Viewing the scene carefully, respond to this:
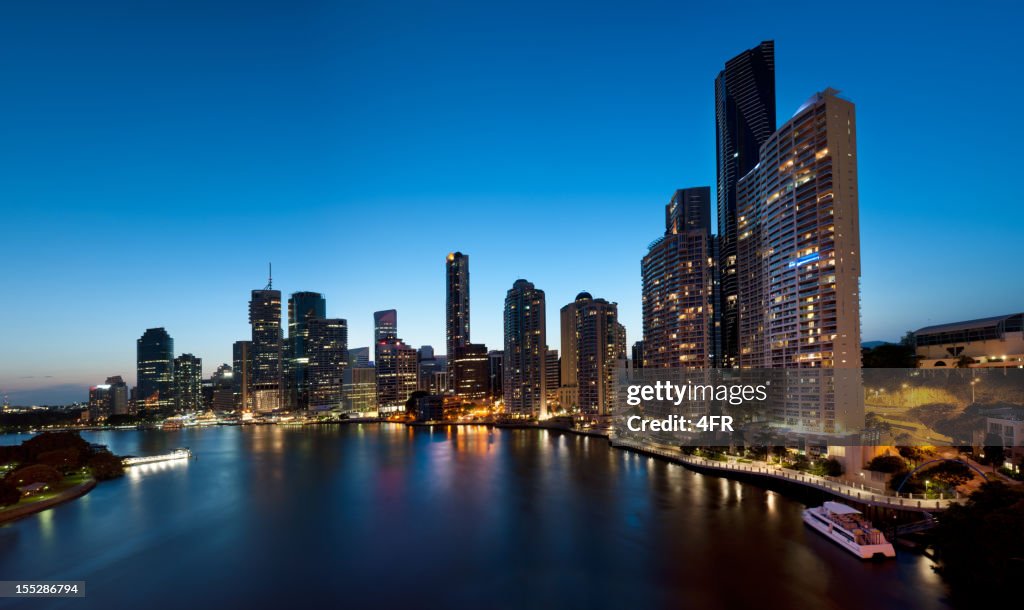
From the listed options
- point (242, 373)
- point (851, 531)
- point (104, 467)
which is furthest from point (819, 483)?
point (242, 373)

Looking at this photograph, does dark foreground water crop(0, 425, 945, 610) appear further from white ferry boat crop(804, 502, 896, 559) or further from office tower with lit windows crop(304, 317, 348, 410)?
office tower with lit windows crop(304, 317, 348, 410)

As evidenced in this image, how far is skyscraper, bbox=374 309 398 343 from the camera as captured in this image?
174 meters

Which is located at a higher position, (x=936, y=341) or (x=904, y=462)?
(x=936, y=341)

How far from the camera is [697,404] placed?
52.6 meters

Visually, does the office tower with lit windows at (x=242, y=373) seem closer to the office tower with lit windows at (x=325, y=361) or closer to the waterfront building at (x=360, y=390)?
the office tower with lit windows at (x=325, y=361)

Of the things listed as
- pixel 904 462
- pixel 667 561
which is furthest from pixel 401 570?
pixel 904 462

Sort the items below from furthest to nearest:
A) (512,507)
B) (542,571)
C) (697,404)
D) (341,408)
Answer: (341,408) → (697,404) → (512,507) → (542,571)

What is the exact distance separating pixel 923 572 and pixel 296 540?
25330mm

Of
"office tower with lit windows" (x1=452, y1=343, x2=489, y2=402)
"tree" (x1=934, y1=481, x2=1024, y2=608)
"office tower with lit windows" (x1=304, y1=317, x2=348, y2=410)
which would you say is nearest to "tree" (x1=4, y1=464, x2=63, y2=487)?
"tree" (x1=934, y1=481, x2=1024, y2=608)

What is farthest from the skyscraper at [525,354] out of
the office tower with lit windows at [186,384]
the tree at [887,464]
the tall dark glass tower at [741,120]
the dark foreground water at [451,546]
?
the office tower with lit windows at [186,384]

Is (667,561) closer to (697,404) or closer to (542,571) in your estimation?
(542,571)

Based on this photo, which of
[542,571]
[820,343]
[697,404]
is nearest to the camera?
[542,571]

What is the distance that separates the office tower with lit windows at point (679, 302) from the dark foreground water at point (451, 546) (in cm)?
2428

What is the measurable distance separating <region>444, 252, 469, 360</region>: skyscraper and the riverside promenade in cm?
10023
